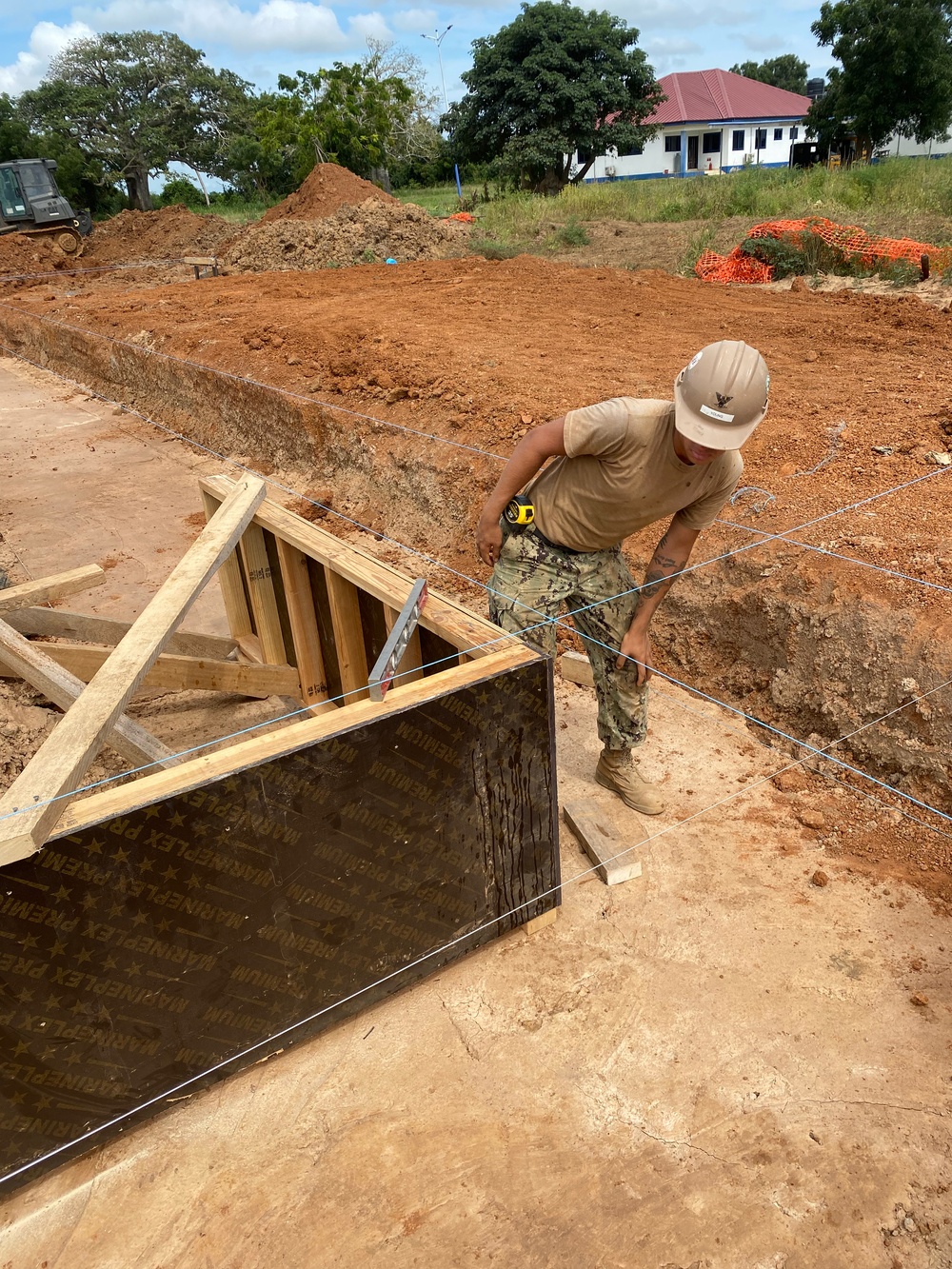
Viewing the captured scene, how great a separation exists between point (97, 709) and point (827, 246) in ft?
44.3

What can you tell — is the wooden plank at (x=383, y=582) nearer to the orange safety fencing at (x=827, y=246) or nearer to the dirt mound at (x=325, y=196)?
the orange safety fencing at (x=827, y=246)

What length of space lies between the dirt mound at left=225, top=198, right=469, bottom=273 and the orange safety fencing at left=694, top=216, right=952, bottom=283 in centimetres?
679

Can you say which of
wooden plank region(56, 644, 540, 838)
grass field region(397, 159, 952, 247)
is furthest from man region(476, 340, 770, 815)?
grass field region(397, 159, 952, 247)

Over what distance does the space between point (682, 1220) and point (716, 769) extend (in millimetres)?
2113

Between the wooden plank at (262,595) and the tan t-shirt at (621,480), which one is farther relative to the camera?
the wooden plank at (262,595)

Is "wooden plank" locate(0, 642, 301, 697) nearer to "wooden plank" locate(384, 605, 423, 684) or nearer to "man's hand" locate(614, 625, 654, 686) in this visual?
"wooden plank" locate(384, 605, 423, 684)

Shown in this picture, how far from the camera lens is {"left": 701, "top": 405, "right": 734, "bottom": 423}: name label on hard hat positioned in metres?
2.54

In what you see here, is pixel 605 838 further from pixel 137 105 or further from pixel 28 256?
pixel 137 105

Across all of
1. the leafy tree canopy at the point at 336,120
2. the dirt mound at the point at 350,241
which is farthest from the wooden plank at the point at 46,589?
the leafy tree canopy at the point at 336,120

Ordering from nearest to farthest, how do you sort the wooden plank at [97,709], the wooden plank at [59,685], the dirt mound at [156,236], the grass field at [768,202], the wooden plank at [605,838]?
the wooden plank at [97,709] → the wooden plank at [59,685] → the wooden plank at [605,838] → the grass field at [768,202] → the dirt mound at [156,236]

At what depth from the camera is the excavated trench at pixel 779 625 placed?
372 cm

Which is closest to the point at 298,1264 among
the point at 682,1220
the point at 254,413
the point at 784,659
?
the point at 682,1220

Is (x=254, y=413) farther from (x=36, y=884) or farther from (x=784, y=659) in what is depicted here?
(x=36, y=884)

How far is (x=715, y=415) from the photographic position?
2547 mm
